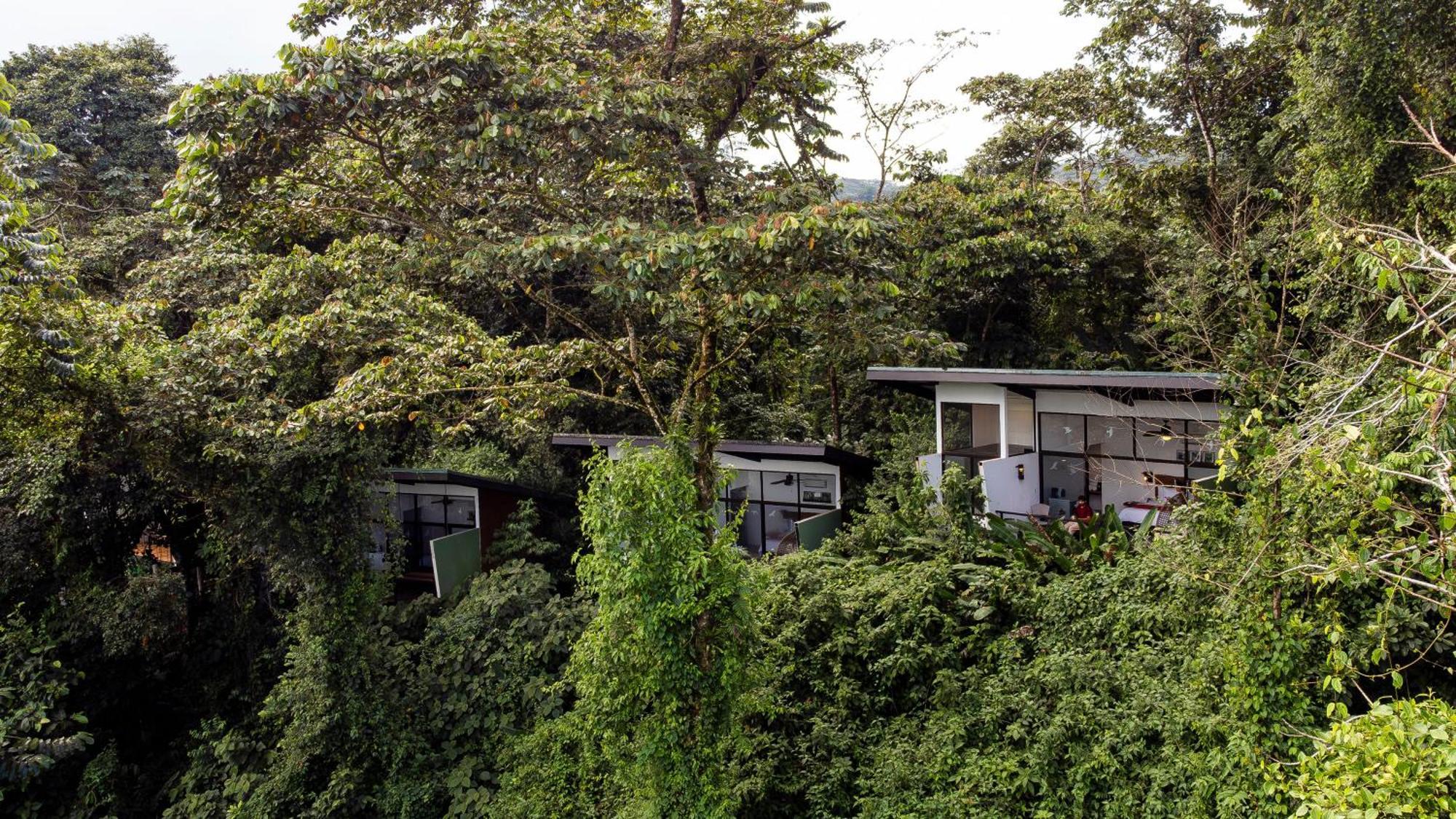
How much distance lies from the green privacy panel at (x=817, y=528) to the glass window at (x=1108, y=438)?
418 centimetres

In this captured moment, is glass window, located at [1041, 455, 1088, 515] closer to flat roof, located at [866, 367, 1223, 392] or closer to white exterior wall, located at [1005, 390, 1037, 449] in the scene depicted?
white exterior wall, located at [1005, 390, 1037, 449]

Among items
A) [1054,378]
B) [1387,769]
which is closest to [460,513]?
[1054,378]

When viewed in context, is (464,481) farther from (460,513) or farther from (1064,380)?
(1064,380)

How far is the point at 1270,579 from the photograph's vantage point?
6855mm

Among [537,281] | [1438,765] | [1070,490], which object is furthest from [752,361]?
[1438,765]

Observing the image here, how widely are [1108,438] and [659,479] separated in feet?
29.9

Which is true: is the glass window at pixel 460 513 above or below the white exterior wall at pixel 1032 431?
below

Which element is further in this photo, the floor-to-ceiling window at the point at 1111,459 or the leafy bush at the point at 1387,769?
the floor-to-ceiling window at the point at 1111,459

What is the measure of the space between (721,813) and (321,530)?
251 inches

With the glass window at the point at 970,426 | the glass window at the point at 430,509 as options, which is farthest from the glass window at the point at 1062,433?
the glass window at the point at 430,509

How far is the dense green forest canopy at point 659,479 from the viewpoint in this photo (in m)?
7.00

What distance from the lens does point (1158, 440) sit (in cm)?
1299

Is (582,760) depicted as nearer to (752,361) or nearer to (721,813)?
(721,813)

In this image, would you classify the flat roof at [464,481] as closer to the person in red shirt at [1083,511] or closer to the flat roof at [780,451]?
the flat roof at [780,451]
